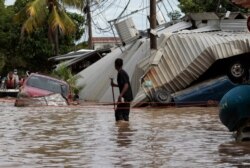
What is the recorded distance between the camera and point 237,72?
84.9 feet

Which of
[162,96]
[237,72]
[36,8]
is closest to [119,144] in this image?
[162,96]

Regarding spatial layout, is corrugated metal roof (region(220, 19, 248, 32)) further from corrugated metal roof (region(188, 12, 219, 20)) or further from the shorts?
the shorts

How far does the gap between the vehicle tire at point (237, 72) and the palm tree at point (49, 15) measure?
773 inches

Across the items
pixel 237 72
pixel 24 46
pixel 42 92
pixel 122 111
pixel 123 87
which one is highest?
pixel 24 46

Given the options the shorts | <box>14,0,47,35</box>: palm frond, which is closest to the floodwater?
the shorts

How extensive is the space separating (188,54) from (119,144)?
14.0m

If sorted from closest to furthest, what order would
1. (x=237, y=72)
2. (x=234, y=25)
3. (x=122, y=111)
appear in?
1. (x=122, y=111)
2. (x=237, y=72)
3. (x=234, y=25)

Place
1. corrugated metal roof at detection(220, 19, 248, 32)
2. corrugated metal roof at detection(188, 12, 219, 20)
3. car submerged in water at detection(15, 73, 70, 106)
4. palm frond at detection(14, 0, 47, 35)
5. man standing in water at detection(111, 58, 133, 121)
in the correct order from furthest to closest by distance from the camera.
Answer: palm frond at detection(14, 0, 47, 35)
corrugated metal roof at detection(188, 12, 219, 20)
corrugated metal roof at detection(220, 19, 248, 32)
car submerged in water at detection(15, 73, 70, 106)
man standing in water at detection(111, 58, 133, 121)

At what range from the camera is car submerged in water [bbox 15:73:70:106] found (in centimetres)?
2619

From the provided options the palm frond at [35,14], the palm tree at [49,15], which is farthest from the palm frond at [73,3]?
the palm frond at [35,14]

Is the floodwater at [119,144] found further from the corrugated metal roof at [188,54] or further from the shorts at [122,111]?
the corrugated metal roof at [188,54]

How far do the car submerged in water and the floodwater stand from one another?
8.20 metres

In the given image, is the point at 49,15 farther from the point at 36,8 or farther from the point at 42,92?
the point at 42,92

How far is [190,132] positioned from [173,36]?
488 inches
